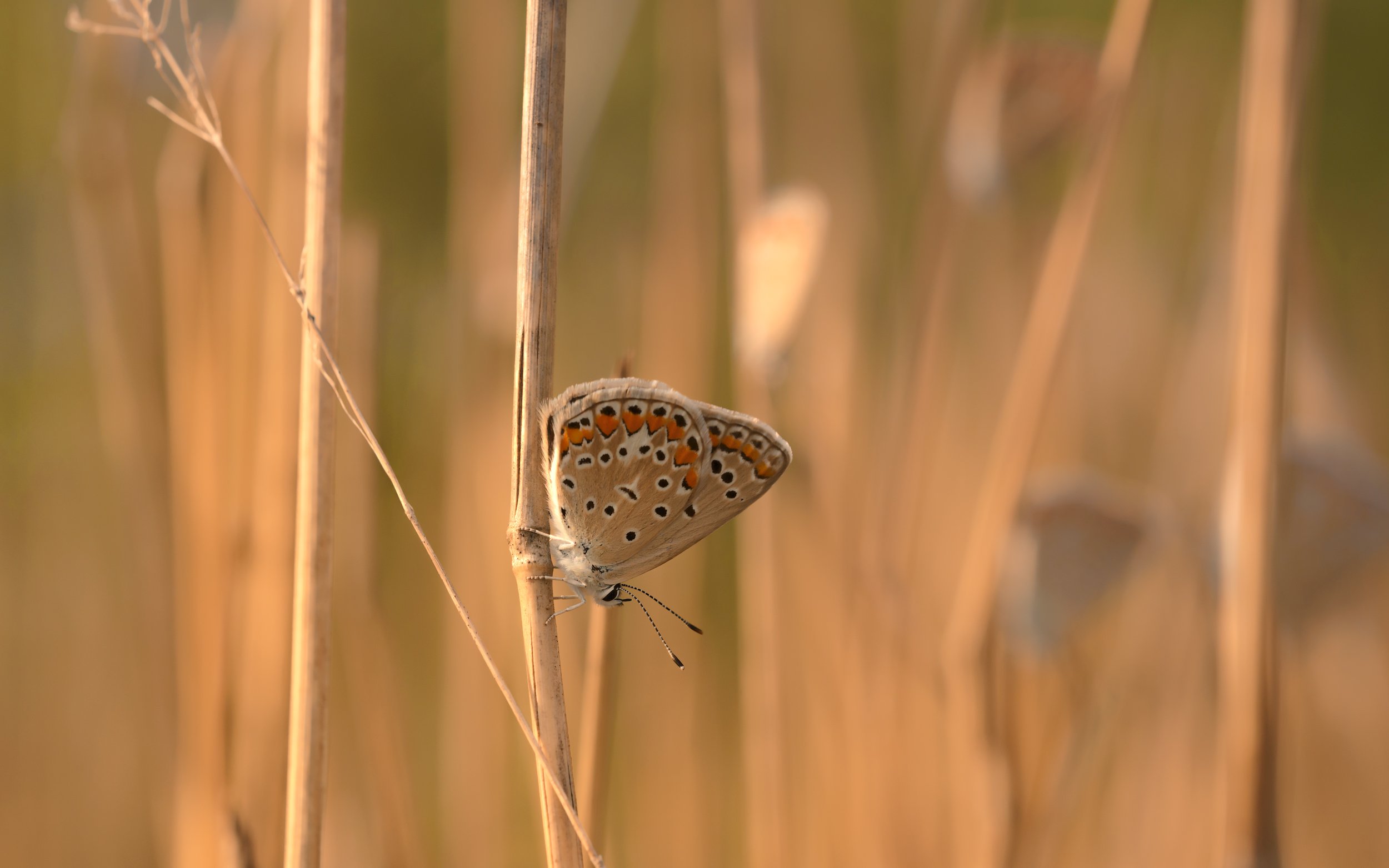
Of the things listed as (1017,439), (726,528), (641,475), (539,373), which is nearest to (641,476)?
(641,475)

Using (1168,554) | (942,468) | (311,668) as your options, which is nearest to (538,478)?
(311,668)

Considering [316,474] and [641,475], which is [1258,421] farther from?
[316,474]

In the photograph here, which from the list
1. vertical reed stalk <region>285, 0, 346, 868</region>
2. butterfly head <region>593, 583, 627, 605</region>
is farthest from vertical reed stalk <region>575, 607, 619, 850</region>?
vertical reed stalk <region>285, 0, 346, 868</region>

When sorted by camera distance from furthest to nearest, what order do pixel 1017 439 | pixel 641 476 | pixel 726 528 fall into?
pixel 726 528, pixel 1017 439, pixel 641 476

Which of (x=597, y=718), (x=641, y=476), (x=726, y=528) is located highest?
(x=641, y=476)

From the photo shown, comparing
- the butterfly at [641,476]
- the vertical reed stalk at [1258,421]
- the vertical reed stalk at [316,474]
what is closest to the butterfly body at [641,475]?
the butterfly at [641,476]

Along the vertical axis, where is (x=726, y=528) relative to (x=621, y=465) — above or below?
below

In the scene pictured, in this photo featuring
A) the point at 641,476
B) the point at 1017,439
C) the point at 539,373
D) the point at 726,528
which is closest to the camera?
the point at 539,373
